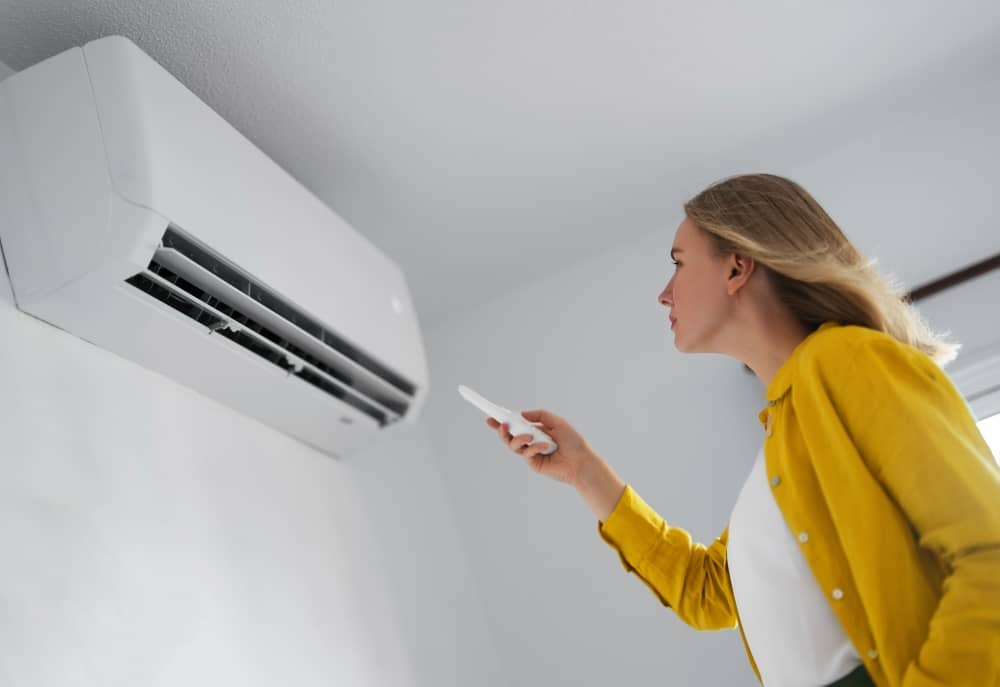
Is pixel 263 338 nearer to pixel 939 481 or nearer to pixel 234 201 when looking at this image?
pixel 234 201

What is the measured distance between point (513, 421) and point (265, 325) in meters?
0.44

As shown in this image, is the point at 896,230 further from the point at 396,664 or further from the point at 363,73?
the point at 396,664

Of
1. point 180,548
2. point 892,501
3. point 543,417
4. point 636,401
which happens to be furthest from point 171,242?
point 636,401

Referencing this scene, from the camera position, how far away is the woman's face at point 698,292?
1.21 metres

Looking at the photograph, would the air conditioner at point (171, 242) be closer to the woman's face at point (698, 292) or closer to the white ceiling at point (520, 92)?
the white ceiling at point (520, 92)

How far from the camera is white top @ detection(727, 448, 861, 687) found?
998mm

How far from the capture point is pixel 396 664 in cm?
189

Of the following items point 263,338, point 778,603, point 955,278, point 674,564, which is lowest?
point 778,603

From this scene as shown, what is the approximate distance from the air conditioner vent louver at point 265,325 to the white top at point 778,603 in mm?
746

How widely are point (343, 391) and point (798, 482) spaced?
0.92m

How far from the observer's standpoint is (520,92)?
185 centimetres

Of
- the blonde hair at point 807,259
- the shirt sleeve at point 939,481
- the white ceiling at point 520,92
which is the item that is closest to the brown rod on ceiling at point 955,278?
the white ceiling at point 520,92

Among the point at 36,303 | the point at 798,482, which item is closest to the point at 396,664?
the point at 36,303

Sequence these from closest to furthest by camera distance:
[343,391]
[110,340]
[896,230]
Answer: [110,340], [343,391], [896,230]
